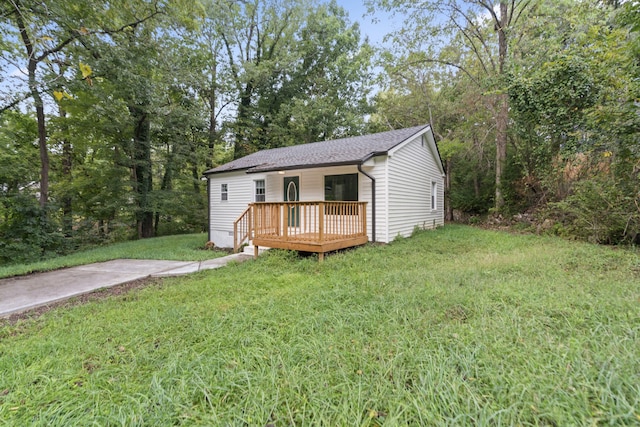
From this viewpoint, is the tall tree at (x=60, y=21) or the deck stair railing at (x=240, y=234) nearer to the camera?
the tall tree at (x=60, y=21)

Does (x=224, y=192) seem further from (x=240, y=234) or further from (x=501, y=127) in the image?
(x=501, y=127)

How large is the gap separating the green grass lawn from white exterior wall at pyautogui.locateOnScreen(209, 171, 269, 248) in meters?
6.67

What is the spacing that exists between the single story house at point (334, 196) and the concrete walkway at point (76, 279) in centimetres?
177

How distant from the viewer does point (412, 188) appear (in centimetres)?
937

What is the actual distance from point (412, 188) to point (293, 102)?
13.3 m

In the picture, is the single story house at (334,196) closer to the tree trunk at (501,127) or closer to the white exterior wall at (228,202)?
the white exterior wall at (228,202)

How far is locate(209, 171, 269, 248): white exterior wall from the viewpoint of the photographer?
10344mm

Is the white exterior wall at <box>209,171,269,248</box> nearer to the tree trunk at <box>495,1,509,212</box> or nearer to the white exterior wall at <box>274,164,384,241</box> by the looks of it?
the white exterior wall at <box>274,164,384,241</box>

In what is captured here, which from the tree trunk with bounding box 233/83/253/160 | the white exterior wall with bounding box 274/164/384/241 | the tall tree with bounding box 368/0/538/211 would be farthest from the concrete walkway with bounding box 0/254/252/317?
the tree trunk with bounding box 233/83/253/160

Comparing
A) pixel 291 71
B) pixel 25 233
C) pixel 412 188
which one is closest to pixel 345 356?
pixel 412 188

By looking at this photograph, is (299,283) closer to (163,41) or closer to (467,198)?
(163,41)

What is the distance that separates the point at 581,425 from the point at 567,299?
210 cm

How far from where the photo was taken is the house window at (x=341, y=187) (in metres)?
8.34

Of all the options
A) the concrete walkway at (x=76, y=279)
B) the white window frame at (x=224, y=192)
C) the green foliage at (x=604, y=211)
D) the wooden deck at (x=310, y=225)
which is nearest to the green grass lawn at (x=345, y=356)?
the concrete walkway at (x=76, y=279)
